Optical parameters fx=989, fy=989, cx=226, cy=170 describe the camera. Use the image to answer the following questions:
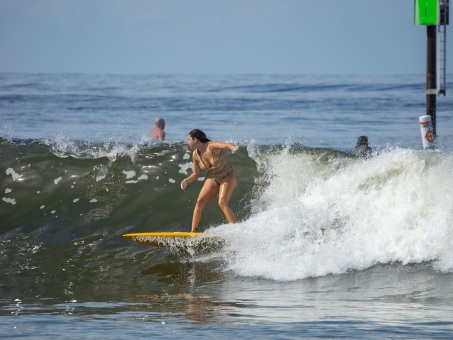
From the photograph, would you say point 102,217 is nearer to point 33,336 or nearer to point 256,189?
point 256,189

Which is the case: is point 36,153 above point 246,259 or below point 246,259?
above

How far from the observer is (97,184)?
15430mm

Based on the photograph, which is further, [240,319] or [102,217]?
[102,217]

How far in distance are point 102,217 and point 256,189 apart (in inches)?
91.1

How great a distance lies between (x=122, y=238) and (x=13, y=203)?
2.42 meters

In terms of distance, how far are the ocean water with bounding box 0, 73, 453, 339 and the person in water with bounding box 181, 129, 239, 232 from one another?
29 cm

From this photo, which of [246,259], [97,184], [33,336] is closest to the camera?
[33,336]

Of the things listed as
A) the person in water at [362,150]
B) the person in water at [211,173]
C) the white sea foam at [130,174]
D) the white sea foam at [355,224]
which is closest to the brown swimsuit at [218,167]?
the person in water at [211,173]

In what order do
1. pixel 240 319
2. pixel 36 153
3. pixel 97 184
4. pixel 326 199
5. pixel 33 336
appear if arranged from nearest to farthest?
pixel 33 336, pixel 240 319, pixel 326 199, pixel 97 184, pixel 36 153

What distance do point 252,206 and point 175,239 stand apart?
2126 millimetres

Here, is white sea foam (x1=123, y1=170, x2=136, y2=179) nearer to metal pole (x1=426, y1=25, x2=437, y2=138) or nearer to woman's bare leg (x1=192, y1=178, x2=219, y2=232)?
woman's bare leg (x1=192, y1=178, x2=219, y2=232)

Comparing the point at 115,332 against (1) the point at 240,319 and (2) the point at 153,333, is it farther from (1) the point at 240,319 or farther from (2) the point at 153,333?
(1) the point at 240,319

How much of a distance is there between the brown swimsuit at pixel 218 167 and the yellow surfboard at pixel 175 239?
2.42 feet

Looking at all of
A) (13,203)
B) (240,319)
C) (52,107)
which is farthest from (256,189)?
(52,107)
